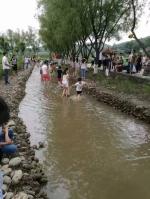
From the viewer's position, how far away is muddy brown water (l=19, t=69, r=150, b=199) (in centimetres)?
454

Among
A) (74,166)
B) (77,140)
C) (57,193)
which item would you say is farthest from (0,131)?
(77,140)

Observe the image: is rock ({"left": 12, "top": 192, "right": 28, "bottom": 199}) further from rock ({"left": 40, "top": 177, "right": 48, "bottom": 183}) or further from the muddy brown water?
rock ({"left": 40, "top": 177, "right": 48, "bottom": 183})

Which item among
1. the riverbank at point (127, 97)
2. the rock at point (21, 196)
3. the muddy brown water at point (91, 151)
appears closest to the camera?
the rock at point (21, 196)

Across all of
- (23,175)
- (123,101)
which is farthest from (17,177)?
(123,101)

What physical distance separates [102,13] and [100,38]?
2.31 metres

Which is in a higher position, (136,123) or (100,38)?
(100,38)

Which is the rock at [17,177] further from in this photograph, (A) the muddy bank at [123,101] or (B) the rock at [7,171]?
(A) the muddy bank at [123,101]

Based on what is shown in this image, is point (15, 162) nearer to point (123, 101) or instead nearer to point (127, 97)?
point (123, 101)

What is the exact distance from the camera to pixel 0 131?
161 inches

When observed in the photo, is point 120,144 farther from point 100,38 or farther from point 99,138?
point 100,38

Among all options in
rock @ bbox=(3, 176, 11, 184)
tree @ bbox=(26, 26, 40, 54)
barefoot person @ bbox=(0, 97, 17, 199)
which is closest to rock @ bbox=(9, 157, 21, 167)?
barefoot person @ bbox=(0, 97, 17, 199)

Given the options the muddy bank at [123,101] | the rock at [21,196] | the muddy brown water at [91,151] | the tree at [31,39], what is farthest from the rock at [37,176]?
the tree at [31,39]

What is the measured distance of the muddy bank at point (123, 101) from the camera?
9109 mm

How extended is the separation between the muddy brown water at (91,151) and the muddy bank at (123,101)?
362 millimetres
